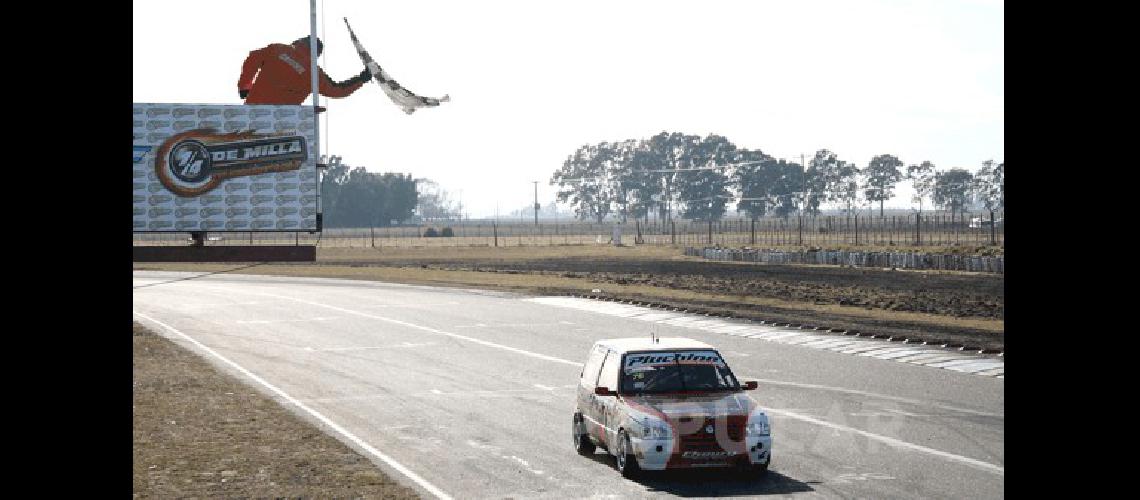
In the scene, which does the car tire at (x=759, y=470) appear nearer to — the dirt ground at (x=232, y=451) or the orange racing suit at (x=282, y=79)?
the dirt ground at (x=232, y=451)

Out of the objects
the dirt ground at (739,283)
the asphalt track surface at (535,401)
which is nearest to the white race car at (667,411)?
the asphalt track surface at (535,401)

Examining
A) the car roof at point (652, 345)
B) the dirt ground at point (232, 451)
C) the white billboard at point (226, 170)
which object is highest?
the white billboard at point (226, 170)

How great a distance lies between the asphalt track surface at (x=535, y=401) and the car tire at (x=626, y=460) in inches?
6.9

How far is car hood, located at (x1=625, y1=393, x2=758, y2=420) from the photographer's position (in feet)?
60.8

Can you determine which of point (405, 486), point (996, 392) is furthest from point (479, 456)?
point (996, 392)

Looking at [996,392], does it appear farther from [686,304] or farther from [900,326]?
[686,304]

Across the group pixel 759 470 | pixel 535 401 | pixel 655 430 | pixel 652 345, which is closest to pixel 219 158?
pixel 655 430

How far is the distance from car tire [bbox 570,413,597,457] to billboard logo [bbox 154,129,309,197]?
7.14 meters

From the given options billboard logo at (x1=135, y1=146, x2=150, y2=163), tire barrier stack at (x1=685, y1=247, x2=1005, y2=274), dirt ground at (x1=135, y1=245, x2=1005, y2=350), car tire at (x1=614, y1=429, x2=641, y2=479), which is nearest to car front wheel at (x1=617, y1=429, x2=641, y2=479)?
car tire at (x1=614, y1=429, x2=641, y2=479)

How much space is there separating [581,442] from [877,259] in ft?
197

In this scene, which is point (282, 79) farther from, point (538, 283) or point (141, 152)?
point (538, 283)

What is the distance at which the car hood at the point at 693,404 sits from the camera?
1855cm
